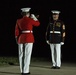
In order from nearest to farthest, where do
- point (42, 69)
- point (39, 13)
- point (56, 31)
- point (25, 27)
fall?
1. point (25, 27)
2. point (42, 69)
3. point (56, 31)
4. point (39, 13)

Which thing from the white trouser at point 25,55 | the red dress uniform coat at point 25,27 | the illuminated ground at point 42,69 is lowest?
the illuminated ground at point 42,69

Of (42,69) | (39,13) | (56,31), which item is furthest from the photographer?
(39,13)

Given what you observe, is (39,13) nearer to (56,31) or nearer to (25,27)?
(56,31)

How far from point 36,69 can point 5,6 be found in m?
19.3

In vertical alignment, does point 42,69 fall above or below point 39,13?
above

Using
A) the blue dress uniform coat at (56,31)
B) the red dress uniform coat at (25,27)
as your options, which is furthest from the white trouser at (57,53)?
the red dress uniform coat at (25,27)

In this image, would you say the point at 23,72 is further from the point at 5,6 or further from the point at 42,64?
the point at 5,6

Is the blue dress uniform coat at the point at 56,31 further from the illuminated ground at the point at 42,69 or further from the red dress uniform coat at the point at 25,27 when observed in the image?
the red dress uniform coat at the point at 25,27

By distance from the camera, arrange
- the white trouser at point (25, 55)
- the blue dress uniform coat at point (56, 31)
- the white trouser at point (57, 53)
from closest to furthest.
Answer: the white trouser at point (25, 55)
the blue dress uniform coat at point (56, 31)
the white trouser at point (57, 53)

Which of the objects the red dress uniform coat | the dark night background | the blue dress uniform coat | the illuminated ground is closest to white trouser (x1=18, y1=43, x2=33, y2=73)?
the red dress uniform coat

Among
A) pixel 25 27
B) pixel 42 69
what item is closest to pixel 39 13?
pixel 42 69

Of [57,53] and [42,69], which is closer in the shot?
[42,69]

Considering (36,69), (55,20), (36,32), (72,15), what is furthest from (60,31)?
(72,15)

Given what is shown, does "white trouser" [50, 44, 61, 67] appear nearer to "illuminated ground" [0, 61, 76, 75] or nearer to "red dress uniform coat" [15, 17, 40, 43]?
"illuminated ground" [0, 61, 76, 75]
